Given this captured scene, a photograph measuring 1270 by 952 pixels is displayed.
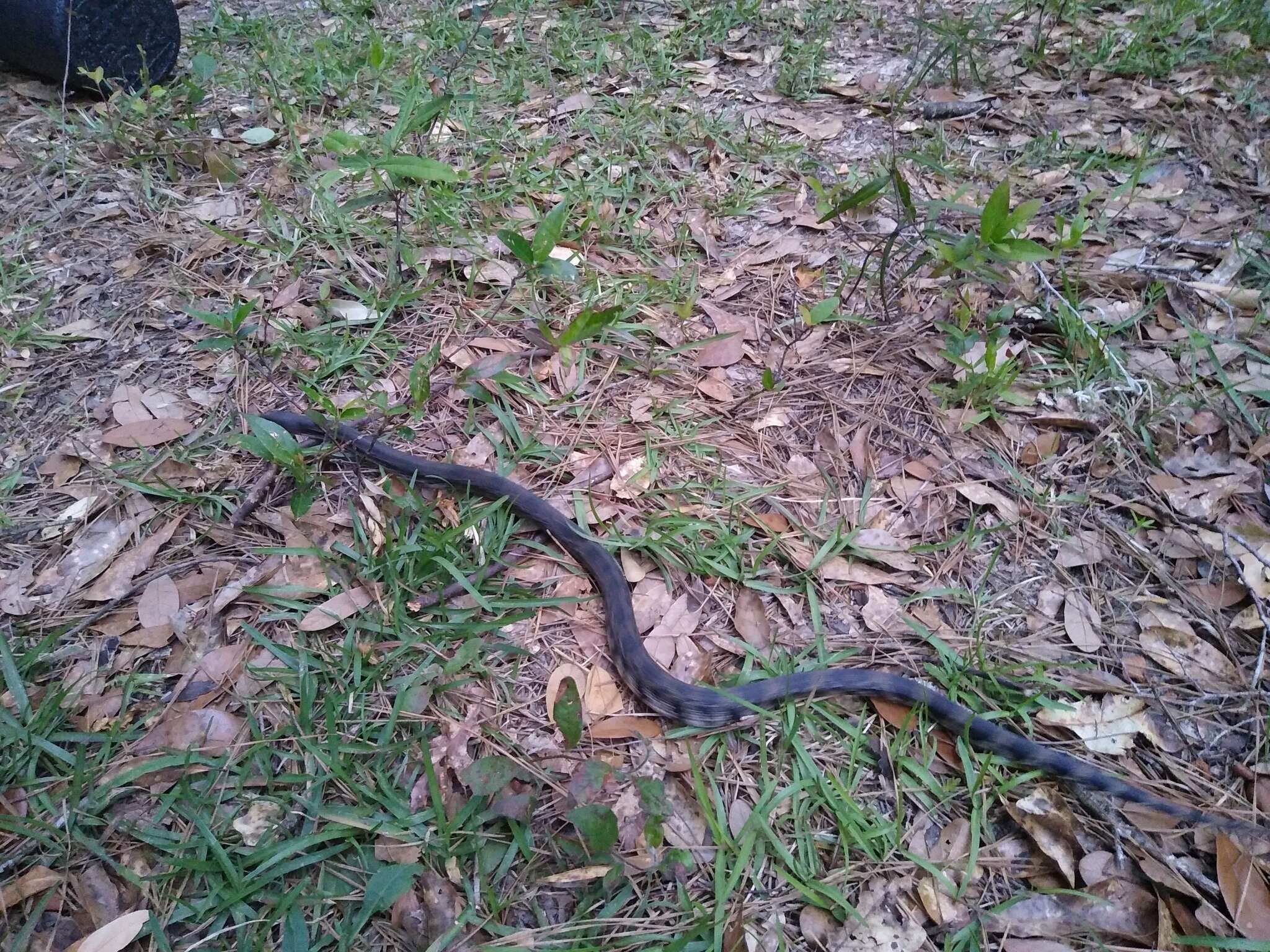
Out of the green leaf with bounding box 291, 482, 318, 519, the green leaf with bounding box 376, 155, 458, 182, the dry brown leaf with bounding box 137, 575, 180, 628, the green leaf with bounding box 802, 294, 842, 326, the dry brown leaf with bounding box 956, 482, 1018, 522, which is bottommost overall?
the dry brown leaf with bounding box 137, 575, 180, 628

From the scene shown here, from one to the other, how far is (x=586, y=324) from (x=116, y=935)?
213 centimetres

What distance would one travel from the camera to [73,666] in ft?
6.76

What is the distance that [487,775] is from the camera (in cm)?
178

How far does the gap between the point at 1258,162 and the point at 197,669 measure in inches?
189

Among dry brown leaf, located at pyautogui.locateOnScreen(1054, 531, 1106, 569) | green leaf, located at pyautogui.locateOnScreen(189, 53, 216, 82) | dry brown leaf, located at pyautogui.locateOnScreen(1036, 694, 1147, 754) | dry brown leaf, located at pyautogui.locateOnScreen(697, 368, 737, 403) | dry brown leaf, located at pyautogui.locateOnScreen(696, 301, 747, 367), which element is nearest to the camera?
dry brown leaf, located at pyautogui.locateOnScreen(1036, 694, 1147, 754)

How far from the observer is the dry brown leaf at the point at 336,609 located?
7.07 feet

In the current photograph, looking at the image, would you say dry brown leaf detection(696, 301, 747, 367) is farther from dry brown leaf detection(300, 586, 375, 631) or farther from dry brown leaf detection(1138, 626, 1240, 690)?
dry brown leaf detection(1138, 626, 1240, 690)

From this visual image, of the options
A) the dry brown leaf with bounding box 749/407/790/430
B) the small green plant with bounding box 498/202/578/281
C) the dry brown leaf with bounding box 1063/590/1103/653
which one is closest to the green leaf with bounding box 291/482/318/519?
the small green plant with bounding box 498/202/578/281

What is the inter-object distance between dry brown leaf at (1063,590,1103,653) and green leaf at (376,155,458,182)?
2.44 metres

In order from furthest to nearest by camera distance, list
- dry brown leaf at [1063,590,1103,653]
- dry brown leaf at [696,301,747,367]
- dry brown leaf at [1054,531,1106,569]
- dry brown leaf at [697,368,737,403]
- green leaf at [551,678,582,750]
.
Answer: dry brown leaf at [696,301,747,367], dry brown leaf at [697,368,737,403], dry brown leaf at [1054,531,1106,569], dry brown leaf at [1063,590,1103,653], green leaf at [551,678,582,750]

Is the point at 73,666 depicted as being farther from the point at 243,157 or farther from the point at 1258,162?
the point at 1258,162

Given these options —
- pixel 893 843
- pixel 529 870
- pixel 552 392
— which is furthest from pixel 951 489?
pixel 529 870

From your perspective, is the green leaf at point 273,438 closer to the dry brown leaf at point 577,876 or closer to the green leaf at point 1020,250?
the dry brown leaf at point 577,876

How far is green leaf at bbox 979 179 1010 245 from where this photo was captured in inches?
90.3
